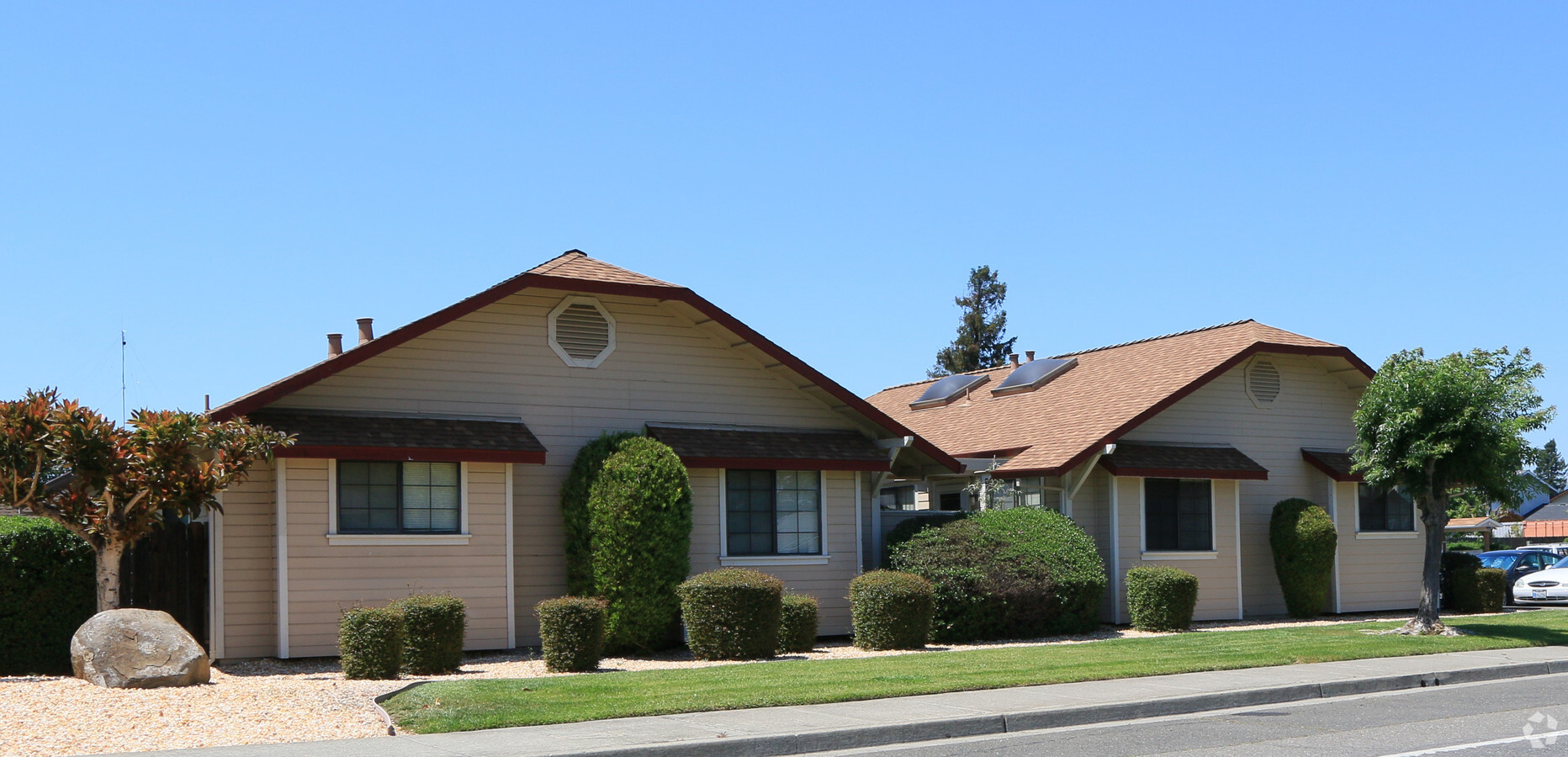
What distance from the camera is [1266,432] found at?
23.8 metres

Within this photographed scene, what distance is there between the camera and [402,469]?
54.6ft

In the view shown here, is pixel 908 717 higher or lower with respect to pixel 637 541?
lower

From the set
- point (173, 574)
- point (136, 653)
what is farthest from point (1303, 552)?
point (136, 653)

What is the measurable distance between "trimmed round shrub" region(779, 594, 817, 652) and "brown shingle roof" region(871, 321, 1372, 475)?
569 cm

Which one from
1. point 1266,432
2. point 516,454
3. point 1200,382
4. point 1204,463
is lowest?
point 1204,463

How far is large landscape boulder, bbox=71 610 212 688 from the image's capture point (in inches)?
482

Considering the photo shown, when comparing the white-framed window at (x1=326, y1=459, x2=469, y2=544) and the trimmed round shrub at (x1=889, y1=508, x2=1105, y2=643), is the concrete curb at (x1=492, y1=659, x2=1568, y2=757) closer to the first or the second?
the trimmed round shrub at (x1=889, y1=508, x2=1105, y2=643)

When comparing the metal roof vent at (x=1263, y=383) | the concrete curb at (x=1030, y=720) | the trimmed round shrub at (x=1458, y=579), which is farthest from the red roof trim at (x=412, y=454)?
the trimmed round shrub at (x=1458, y=579)

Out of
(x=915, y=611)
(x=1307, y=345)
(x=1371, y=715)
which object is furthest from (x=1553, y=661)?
(x=1307, y=345)

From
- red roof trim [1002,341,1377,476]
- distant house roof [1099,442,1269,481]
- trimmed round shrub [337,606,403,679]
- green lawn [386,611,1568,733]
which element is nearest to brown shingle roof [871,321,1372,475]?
red roof trim [1002,341,1377,476]

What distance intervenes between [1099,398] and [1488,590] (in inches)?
309

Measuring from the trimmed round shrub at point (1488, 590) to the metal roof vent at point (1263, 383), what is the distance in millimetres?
4872

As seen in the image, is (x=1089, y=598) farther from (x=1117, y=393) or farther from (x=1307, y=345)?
(x=1307, y=345)

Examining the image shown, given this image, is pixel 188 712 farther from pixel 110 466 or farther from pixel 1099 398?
pixel 1099 398
